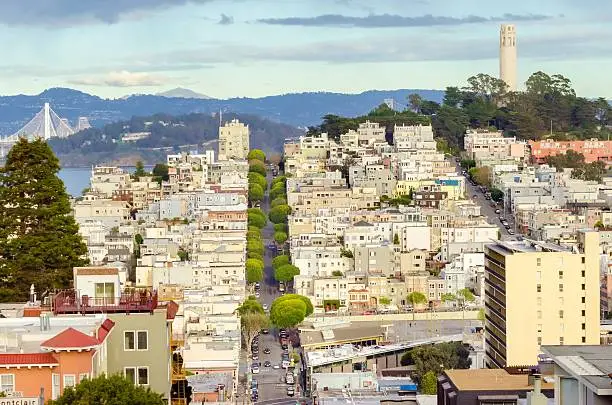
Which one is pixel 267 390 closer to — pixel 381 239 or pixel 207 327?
pixel 207 327

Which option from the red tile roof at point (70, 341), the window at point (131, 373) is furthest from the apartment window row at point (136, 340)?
the red tile roof at point (70, 341)

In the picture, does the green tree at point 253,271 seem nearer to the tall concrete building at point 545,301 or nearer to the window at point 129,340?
the tall concrete building at point 545,301

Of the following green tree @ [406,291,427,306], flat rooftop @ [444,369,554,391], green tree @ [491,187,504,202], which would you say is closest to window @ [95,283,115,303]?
flat rooftop @ [444,369,554,391]

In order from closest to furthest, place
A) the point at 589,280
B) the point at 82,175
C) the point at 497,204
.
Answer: the point at 589,280, the point at 497,204, the point at 82,175

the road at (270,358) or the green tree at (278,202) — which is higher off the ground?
the green tree at (278,202)

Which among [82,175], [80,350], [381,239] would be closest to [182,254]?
[381,239]

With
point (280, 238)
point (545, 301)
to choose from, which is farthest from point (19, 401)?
point (280, 238)

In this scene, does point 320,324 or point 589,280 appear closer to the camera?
point 589,280
